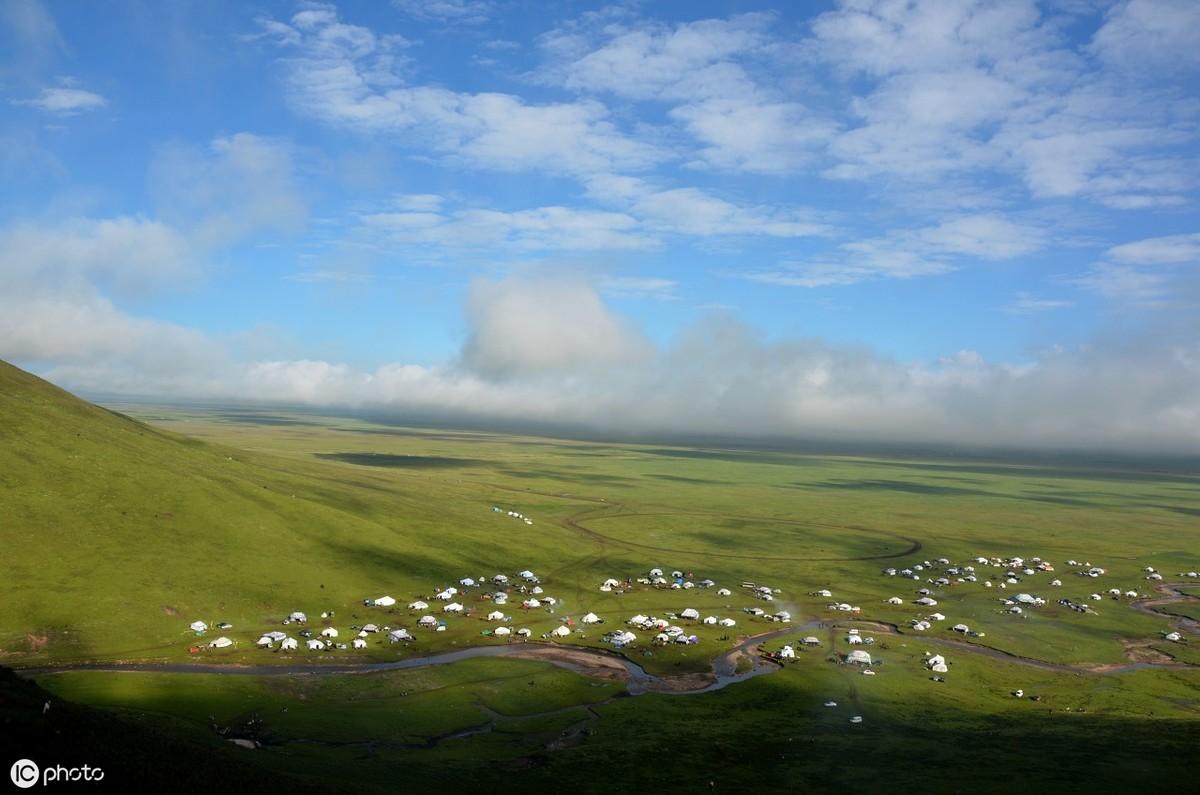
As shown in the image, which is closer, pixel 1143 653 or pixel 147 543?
pixel 1143 653

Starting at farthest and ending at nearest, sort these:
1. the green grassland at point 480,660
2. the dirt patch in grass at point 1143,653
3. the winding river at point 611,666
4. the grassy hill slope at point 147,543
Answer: the dirt patch in grass at point 1143,653 < the grassy hill slope at point 147,543 < the winding river at point 611,666 < the green grassland at point 480,660

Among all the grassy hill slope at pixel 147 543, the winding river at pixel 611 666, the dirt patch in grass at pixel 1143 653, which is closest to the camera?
the winding river at pixel 611 666

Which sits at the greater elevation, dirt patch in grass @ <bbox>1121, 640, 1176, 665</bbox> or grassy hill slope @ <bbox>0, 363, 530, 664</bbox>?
grassy hill slope @ <bbox>0, 363, 530, 664</bbox>

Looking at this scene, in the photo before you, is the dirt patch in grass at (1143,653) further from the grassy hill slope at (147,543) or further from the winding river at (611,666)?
the grassy hill slope at (147,543)

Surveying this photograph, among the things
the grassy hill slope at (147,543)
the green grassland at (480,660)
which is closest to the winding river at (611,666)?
the green grassland at (480,660)

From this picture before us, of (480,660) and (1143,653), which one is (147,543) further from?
(1143,653)

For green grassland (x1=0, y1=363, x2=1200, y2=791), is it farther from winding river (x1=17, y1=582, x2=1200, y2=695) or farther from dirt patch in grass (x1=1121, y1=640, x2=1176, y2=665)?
dirt patch in grass (x1=1121, y1=640, x2=1176, y2=665)

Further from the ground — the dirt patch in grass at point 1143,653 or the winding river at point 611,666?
the dirt patch in grass at point 1143,653

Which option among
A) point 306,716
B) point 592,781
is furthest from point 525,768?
point 306,716

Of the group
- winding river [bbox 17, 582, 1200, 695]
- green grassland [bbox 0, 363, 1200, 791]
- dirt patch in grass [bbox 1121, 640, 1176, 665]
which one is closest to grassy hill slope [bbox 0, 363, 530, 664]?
green grassland [bbox 0, 363, 1200, 791]

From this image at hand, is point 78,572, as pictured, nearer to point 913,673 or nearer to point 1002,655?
point 913,673

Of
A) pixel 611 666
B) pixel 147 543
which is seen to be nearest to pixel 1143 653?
pixel 611 666

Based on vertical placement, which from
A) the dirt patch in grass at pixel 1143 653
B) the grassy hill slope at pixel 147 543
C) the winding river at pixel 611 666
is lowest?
the winding river at pixel 611 666
